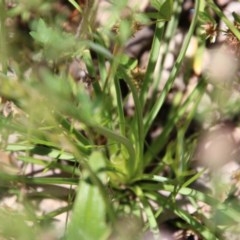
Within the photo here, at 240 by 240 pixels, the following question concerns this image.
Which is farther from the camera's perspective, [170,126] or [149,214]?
[170,126]

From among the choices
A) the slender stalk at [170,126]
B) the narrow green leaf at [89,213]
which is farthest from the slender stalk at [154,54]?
the narrow green leaf at [89,213]

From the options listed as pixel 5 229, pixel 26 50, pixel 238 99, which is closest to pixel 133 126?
pixel 238 99

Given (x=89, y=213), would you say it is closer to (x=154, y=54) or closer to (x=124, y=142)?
(x=124, y=142)

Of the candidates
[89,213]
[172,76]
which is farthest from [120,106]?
[89,213]

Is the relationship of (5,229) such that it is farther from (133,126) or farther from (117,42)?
(133,126)

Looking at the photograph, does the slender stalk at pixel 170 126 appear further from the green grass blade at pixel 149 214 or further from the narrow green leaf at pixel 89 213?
the narrow green leaf at pixel 89 213

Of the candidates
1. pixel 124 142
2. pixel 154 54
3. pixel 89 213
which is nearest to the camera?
pixel 89 213

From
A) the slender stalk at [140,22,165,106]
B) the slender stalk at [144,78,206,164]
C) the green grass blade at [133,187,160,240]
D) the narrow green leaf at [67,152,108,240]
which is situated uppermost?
the slender stalk at [140,22,165,106]

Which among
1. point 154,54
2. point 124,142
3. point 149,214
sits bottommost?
point 149,214

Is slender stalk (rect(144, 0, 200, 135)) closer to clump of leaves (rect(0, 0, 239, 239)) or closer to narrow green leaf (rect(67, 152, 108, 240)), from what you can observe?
clump of leaves (rect(0, 0, 239, 239))

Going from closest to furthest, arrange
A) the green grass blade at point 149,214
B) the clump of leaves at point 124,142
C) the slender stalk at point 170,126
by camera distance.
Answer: the clump of leaves at point 124,142
the green grass blade at point 149,214
the slender stalk at point 170,126

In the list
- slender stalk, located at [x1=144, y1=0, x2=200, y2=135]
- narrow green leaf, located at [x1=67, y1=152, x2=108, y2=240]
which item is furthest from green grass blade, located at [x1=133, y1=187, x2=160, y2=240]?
narrow green leaf, located at [x1=67, y1=152, x2=108, y2=240]
